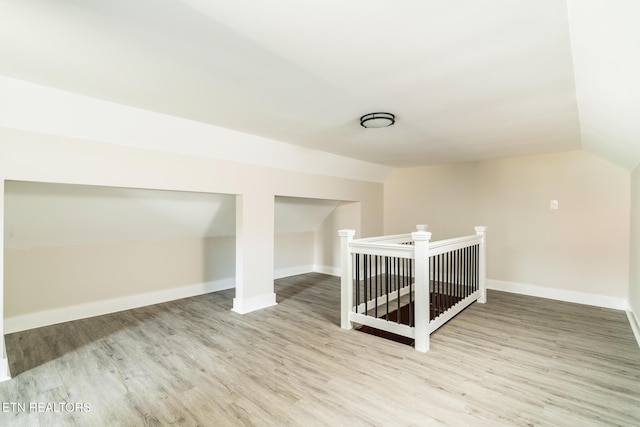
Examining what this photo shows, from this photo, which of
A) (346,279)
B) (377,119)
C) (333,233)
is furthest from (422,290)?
(333,233)

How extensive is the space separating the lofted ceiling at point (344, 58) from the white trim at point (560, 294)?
2.07 metres

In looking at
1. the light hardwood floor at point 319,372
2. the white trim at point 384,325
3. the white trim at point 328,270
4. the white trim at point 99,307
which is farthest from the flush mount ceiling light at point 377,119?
the white trim at point 328,270

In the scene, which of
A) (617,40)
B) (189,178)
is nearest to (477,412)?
(617,40)

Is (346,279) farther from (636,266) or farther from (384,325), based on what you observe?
(636,266)

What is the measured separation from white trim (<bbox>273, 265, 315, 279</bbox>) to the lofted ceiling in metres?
3.28

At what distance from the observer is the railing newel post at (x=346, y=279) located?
3.18 metres

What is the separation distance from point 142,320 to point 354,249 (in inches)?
98.8

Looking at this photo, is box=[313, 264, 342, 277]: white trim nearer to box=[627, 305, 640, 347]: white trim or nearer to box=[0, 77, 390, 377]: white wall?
box=[0, 77, 390, 377]: white wall

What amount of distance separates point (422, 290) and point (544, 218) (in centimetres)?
288

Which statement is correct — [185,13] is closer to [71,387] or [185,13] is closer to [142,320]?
[71,387]

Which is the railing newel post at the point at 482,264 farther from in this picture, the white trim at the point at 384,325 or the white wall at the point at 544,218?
the white trim at the point at 384,325

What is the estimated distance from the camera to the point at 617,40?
1.29 metres

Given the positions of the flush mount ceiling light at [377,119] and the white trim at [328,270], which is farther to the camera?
the white trim at [328,270]

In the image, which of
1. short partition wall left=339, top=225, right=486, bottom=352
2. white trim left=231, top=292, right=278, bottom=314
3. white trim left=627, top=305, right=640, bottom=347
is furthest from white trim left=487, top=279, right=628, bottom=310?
white trim left=231, top=292, right=278, bottom=314
